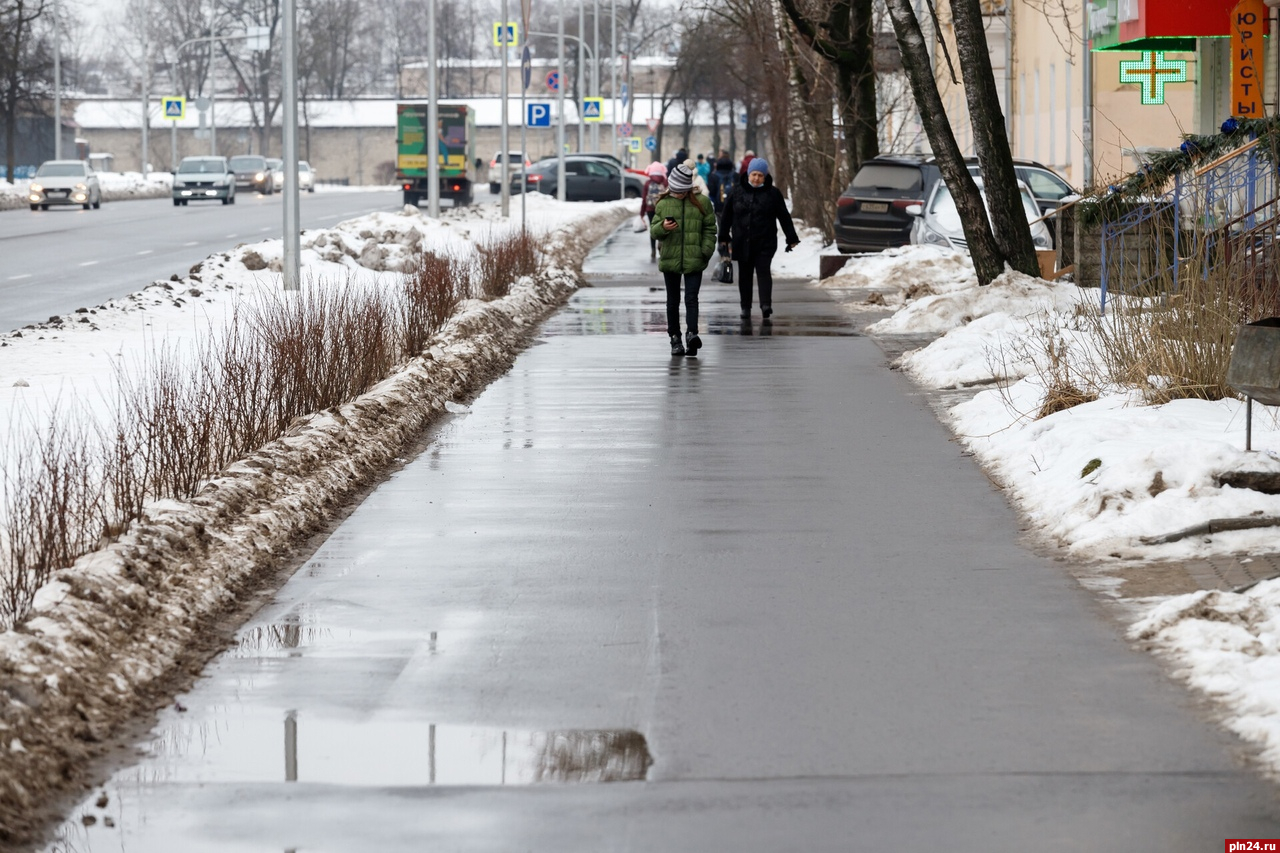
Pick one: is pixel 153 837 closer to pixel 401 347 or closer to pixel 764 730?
pixel 764 730

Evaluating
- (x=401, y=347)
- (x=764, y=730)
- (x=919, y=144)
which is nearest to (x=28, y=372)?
(x=401, y=347)

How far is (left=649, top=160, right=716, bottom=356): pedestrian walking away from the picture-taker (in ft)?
56.9

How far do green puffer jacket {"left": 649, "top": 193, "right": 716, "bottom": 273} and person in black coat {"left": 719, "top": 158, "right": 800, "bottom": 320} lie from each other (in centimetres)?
292

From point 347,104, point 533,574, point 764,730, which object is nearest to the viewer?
point 764,730

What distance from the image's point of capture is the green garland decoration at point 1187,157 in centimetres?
1731

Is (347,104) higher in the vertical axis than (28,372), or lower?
higher

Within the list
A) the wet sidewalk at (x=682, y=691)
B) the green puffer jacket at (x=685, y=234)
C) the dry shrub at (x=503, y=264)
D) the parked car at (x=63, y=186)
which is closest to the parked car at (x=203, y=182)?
the parked car at (x=63, y=186)

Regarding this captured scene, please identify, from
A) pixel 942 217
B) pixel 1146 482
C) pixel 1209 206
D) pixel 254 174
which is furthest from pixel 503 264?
pixel 254 174

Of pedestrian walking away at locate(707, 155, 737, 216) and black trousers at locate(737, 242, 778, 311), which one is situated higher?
pedestrian walking away at locate(707, 155, 737, 216)

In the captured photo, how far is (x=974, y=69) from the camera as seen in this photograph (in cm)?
1995

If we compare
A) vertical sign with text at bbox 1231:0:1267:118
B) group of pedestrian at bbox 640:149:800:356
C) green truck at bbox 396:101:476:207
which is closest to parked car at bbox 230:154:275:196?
green truck at bbox 396:101:476:207

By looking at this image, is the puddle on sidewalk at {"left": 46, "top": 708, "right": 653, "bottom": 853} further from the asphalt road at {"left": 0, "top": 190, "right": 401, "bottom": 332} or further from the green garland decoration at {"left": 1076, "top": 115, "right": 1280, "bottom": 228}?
the asphalt road at {"left": 0, "top": 190, "right": 401, "bottom": 332}

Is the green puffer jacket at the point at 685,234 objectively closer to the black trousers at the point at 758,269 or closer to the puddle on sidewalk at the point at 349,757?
the black trousers at the point at 758,269

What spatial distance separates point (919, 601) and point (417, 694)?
2229 millimetres
